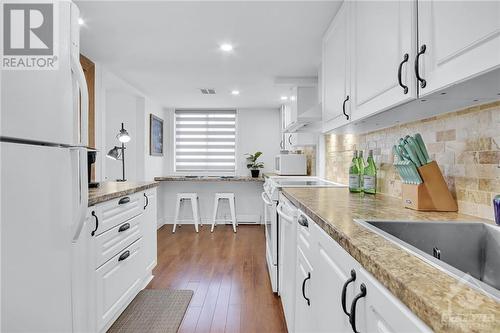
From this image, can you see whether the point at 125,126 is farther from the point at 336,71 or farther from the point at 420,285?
the point at 420,285

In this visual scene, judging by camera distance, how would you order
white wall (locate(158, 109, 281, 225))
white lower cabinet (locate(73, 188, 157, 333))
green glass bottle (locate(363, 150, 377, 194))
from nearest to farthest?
white lower cabinet (locate(73, 188, 157, 333))
green glass bottle (locate(363, 150, 377, 194))
white wall (locate(158, 109, 281, 225))

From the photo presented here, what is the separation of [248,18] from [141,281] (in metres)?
2.26

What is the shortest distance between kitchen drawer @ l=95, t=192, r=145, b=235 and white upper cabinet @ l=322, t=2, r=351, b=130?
1.53 m

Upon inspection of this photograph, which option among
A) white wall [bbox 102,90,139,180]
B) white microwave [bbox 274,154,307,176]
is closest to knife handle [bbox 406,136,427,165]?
white microwave [bbox 274,154,307,176]

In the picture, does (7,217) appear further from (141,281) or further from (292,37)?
(292,37)

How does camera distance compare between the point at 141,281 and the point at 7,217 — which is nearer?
the point at 7,217

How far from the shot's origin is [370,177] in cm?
193

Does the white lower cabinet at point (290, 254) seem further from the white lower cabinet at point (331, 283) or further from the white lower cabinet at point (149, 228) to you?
the white lower cabinet at point (149, 228)

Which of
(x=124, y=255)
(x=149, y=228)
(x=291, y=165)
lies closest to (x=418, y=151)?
(x=124, y=255)

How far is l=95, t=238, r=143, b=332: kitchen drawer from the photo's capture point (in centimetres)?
174

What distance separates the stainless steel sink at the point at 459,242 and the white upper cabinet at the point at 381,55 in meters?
0.46

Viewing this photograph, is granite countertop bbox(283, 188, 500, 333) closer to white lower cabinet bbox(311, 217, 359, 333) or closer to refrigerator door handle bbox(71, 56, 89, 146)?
white lower cabinet bbox(311, 217, 359, 333)

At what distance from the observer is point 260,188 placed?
18.1 feet

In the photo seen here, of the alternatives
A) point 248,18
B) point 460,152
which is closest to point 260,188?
point 248,18
